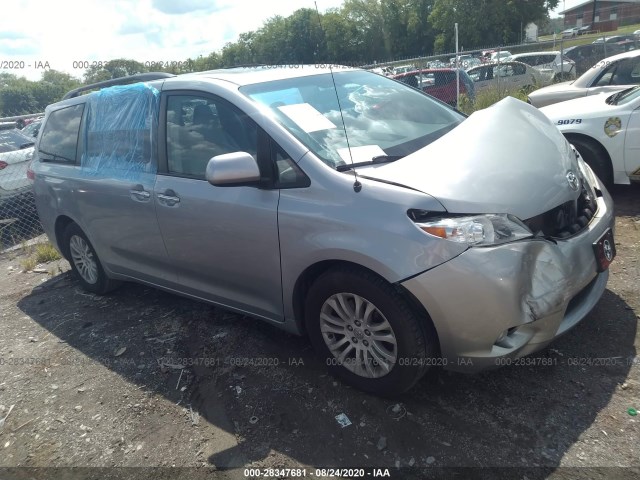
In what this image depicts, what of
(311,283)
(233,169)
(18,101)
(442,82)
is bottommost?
(311,283)

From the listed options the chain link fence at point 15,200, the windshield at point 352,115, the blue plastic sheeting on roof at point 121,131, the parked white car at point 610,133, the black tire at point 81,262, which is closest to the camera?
the windshield at point 352,115

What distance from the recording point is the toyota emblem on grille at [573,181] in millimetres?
2854

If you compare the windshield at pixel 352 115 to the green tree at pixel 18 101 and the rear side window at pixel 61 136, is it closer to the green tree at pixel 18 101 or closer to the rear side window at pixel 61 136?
the rear side window at pixel 61 136

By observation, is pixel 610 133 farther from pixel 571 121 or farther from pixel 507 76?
pixel 507 76

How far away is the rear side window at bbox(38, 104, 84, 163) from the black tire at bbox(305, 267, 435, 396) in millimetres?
2916

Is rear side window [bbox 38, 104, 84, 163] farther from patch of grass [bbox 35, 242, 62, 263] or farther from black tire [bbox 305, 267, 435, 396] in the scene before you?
black tire [bbox 305, 267, 435, 396]

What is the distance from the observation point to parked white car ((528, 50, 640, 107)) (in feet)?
23.1

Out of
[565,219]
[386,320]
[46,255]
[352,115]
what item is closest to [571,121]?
[565,219]

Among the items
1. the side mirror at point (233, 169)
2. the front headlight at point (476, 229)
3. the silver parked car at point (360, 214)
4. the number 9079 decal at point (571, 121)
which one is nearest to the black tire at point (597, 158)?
the number 9079 decal at point (571, 121)

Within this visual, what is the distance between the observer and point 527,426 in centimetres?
249

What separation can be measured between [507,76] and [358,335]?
524 inches

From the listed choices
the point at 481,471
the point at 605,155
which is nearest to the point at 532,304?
the point at 481,471

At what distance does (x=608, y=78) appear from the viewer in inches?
286

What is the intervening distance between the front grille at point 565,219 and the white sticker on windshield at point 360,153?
899 mm
